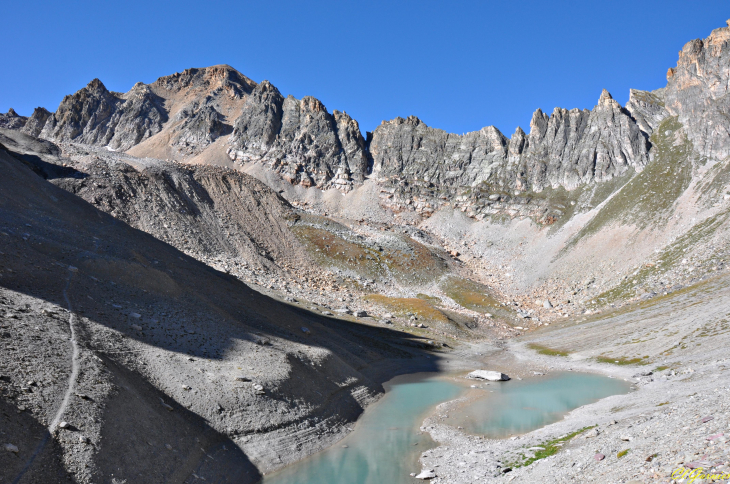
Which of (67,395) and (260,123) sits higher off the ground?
(260,123)

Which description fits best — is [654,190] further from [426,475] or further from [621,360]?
[426,475]

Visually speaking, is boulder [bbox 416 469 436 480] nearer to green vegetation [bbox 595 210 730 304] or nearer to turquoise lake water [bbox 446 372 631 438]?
turquoise lake water [bbox 446 372 631 438]

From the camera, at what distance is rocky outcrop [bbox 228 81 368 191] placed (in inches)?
6467

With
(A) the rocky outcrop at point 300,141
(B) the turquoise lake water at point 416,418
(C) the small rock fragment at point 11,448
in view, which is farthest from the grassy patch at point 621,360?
(A) the rocky outcrop at point 300,141

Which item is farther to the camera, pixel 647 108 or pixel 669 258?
pixel 647 108

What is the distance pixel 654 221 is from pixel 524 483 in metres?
90.8

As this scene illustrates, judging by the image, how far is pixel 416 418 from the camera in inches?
1201

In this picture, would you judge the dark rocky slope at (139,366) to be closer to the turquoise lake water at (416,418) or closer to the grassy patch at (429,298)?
the turquoise lake water at (416,418)

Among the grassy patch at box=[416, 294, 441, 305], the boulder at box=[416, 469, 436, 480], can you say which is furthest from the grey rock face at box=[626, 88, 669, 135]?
the boulder at box=[416, 469, 436, 480]

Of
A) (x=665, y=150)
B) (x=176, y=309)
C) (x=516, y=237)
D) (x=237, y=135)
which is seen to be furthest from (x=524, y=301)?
(x=237, y=135)

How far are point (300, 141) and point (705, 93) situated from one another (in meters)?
130

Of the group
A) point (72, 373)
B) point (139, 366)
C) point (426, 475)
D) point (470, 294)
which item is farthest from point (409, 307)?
point (72, 373)

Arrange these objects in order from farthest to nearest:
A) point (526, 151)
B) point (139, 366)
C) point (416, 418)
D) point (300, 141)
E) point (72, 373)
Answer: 1. point (300, 141)
2. point (526, 151)
3. point (416, 418)
4. point (139, 366)
5. point (72, 373)

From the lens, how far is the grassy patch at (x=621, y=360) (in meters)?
43.7
